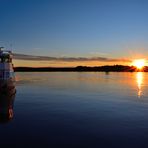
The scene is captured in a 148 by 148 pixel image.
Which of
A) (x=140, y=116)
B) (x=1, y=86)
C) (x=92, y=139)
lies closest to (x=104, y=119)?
(x=140, y=116)

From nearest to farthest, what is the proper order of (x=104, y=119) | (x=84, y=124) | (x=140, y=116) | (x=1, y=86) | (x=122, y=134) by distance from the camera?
1. (x=122, y=134)
2. (x=84, y=124)
3. (x=104, y=119)
4. (x=140, y=116)
5. (x=1, y=86)

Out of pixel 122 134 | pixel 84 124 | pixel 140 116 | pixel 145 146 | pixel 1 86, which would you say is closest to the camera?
pixel 145 146

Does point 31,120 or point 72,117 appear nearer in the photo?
point 31,120

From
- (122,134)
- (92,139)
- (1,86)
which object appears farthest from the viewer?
(1,86)

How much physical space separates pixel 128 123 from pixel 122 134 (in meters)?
4.99

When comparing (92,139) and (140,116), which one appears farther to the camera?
(140,116)

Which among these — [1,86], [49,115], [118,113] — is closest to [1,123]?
[49,115]

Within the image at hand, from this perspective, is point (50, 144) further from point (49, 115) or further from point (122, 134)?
→ point (49, 115)

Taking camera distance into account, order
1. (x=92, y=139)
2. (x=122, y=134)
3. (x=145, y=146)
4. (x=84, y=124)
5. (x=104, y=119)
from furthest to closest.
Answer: (x=104, y=119)
(x=84, y=124)
(x=122, y=134)
(x=92, y=139)
(x=145, y=146)

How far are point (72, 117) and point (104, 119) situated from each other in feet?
11.8

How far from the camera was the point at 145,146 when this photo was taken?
19453 mm

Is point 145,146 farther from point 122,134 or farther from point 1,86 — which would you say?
point 1,86

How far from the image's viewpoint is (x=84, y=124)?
89.1ft

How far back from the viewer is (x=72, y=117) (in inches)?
1222
